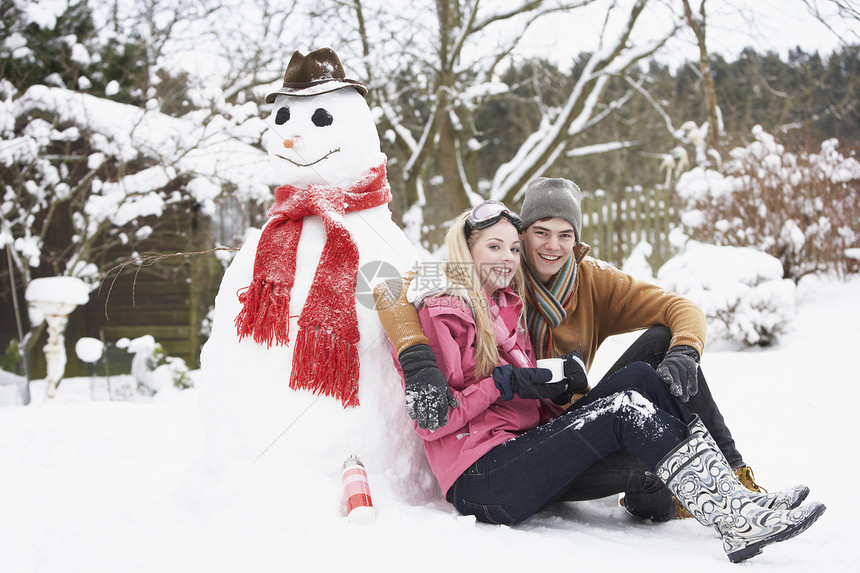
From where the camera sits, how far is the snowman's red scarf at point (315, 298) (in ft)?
6.94

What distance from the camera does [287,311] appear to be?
2.19 meters

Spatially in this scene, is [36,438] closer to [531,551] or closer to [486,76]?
[531,551]

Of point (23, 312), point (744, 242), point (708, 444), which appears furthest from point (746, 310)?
point (23, 312)

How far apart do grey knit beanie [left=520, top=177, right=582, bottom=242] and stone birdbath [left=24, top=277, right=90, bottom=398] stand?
4.16 m

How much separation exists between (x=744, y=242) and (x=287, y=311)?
4.83 metres

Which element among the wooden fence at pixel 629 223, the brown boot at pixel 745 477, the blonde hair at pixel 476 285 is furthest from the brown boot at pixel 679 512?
the wooden fence at pixel 629 223

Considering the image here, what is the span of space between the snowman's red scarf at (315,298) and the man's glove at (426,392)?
33 cm

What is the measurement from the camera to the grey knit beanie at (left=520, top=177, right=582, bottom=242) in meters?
2.30

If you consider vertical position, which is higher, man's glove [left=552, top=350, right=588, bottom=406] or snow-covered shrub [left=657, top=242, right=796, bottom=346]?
man's glove [left=552, top=350, right=588, bottom=406]

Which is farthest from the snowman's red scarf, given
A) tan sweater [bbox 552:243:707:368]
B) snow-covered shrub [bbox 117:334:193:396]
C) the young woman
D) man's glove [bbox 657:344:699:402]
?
snow-covered shrub [bbox 117:334:193:396]

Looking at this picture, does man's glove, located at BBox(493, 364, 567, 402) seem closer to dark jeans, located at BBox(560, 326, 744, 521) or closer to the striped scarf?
dark jeans, located at BBox(560, 326, 744, 521)

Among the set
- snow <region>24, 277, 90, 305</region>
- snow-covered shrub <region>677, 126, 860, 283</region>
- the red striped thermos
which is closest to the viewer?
the red striped thermos

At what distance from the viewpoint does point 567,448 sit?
184 centimetres

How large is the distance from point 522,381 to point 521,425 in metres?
0.21
